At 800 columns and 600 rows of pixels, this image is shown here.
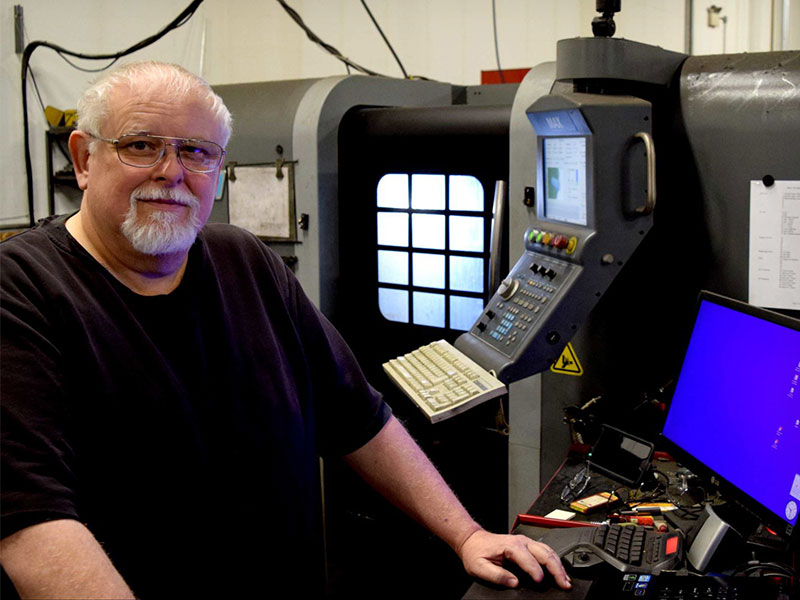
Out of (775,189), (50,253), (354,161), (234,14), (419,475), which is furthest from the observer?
(234,14)

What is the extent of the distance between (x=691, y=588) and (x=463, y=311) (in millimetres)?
1517

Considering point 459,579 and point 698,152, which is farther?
point 459,579

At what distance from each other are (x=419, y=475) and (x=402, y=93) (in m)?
1.94

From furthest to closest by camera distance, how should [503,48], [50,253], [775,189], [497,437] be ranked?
[503,48] < [497,437] < [775,189] < [50,253]

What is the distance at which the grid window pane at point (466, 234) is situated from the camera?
8.77ft

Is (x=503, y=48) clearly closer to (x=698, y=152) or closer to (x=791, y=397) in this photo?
(x=698, y=152)

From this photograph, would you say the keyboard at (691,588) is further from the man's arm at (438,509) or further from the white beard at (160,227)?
the white beard at (160,227)

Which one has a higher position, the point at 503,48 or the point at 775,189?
the point at 503,48

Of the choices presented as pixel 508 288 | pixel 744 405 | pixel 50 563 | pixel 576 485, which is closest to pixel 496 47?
pixel 508 288

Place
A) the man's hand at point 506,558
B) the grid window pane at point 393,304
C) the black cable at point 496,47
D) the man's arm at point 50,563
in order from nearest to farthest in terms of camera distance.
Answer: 1. the man's arm at point 50,563
2. the man's hand at point 506,558
3. the grid window pane at point 393,304
4. the black cable at point 496,47

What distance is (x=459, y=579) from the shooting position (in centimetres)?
281

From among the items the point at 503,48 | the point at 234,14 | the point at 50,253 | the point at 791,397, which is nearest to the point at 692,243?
the point at 791,397

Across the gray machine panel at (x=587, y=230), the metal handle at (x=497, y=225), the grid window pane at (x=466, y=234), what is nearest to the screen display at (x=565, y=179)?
the gray machine panel at (x=587, y=230)

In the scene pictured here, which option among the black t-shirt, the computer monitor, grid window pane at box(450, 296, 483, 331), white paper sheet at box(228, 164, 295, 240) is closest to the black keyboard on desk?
the computer monitor
